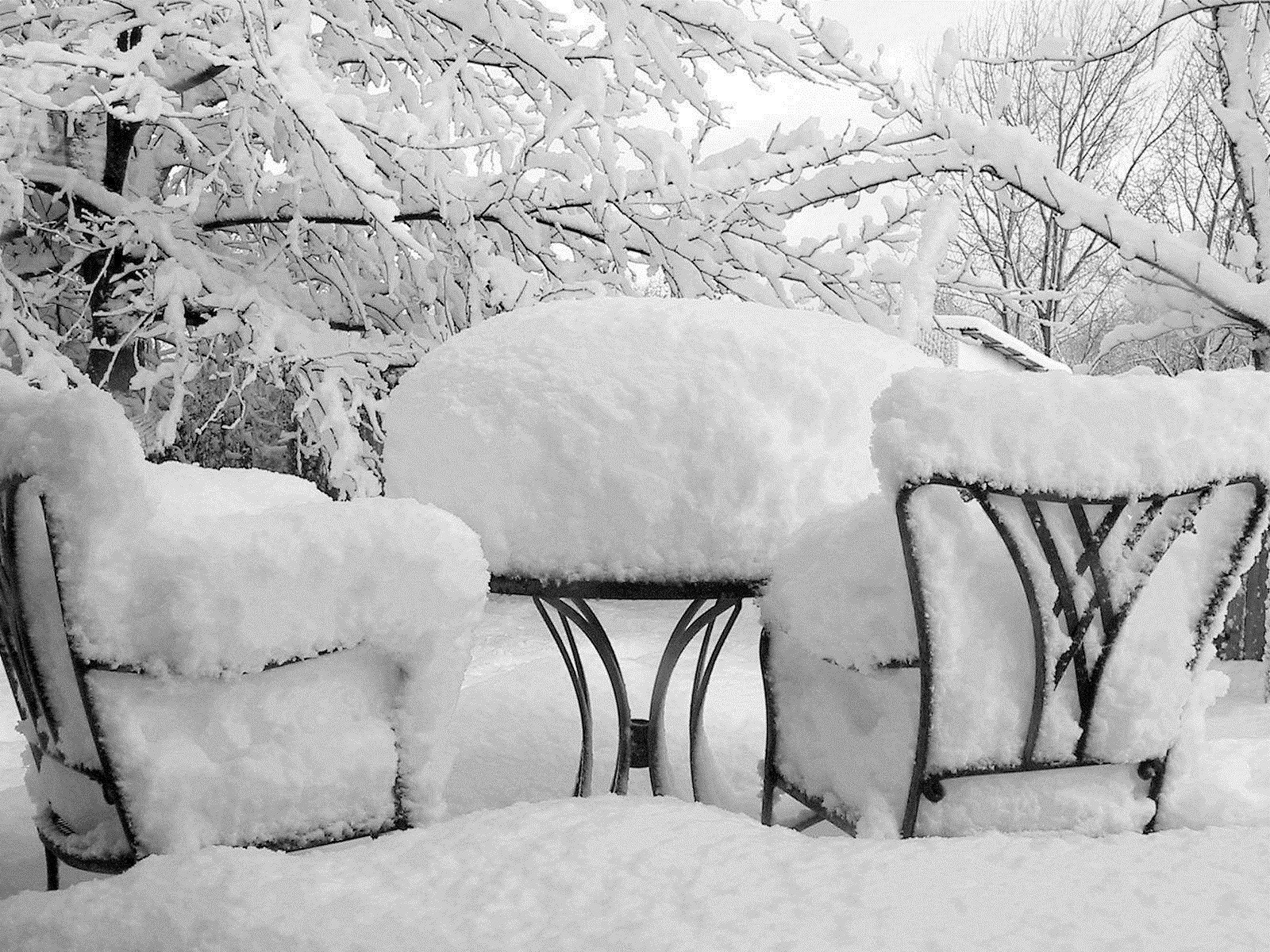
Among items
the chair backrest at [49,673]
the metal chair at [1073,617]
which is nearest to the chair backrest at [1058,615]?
the metal chair at [1073,617]

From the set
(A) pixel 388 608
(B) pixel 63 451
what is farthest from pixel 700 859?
(B) pixel 63 451

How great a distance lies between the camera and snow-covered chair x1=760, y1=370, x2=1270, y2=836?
4.37 feet

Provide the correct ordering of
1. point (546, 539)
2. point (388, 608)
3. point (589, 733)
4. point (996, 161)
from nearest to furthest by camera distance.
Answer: point (388, 608)
point (546, 539)
point (589, 733)
point (996, 161)

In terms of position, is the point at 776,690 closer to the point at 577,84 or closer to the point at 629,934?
the point at 629,934

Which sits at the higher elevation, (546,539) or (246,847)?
(546,539)

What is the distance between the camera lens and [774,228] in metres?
4.89

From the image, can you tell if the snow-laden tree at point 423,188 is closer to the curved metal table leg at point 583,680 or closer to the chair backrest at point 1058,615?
the curved metal table leg at point 583,680

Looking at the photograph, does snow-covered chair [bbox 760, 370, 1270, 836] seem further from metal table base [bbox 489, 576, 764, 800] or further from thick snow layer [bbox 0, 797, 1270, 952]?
metal table base [bbox 489, 576, 764, 800]

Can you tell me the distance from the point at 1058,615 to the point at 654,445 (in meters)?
0.68

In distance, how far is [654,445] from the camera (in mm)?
1742

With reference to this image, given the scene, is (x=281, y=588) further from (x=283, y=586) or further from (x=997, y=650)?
(x=997, y=650)

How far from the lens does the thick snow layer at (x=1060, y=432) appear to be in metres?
1.32

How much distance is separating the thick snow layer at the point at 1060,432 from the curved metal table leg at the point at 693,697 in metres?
0.91

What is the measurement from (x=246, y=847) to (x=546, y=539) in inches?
25.6
